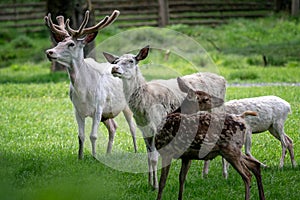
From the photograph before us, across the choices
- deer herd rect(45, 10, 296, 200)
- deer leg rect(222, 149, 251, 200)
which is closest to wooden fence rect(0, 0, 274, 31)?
deer herd rect(45, 10, 296, 200)

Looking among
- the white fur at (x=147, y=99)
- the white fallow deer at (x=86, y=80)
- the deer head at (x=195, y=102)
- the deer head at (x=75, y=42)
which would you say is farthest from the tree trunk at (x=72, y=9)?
the deer head at (x=195, y=102)

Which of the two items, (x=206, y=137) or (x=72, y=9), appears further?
(x=72, y=9)

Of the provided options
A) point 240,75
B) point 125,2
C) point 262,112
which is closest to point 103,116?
point 262,112

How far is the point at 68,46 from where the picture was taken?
25.8 ft

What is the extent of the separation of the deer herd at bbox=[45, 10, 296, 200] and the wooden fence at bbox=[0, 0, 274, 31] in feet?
54.4

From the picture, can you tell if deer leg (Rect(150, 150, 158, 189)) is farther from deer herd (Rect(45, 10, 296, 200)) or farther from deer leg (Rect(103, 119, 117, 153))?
deer leg (Rect(103, 119, 117, 153))

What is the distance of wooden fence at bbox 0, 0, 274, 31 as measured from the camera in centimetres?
2552

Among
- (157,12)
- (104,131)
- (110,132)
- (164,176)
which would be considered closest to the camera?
(164,176)

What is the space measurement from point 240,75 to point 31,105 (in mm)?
6280

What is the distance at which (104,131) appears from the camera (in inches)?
410

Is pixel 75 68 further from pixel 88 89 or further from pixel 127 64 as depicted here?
pixel 127 64

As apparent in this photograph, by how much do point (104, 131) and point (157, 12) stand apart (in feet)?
51.3

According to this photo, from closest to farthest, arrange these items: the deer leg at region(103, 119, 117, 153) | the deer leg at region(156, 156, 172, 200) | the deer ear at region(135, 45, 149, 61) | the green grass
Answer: the green grass < the deer leg at region(156, 156, 172, 200) < the deer ear at region(135, 45, 149, 61) < the deer leg at region(103, 119, 117, 153)

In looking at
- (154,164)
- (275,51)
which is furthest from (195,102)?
(275,51)
